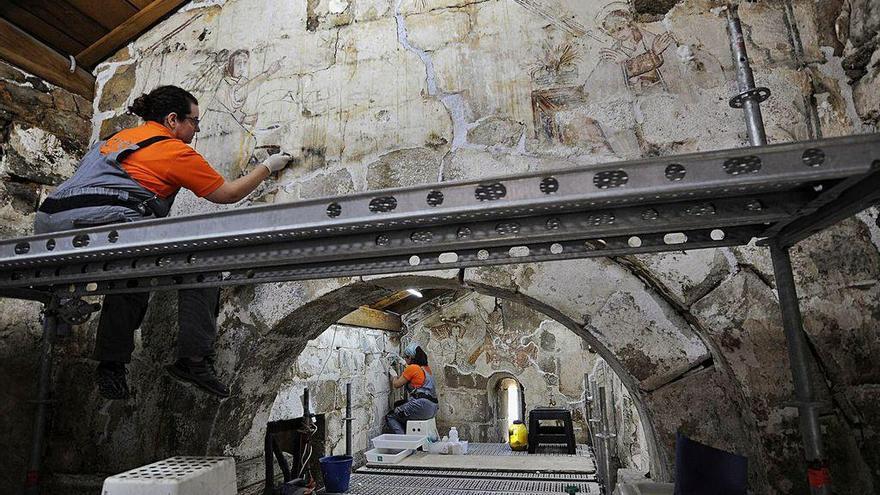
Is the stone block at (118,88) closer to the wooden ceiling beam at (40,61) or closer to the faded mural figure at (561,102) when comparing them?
the wooden ceiling beam at (40,61)

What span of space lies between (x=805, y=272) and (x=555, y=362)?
5.29 meters

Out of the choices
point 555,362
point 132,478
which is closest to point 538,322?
point 555,362

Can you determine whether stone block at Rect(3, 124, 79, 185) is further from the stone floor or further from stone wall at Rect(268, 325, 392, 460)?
the stone floor

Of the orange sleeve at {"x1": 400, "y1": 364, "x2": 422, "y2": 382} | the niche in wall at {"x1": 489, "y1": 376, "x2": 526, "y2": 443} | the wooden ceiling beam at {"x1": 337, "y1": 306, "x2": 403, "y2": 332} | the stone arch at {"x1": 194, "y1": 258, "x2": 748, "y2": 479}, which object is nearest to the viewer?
the stone arch at {"x1": 194, "y1": 258, "x2": 748, "y2": 479}

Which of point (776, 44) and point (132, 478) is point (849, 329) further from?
point (132, 478)

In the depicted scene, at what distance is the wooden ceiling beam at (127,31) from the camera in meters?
2.46

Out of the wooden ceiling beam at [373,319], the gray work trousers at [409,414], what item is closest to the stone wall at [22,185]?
the wooden ceiling beam at [373,319]

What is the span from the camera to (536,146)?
1855 mm

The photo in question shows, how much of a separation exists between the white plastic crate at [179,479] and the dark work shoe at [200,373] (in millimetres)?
282

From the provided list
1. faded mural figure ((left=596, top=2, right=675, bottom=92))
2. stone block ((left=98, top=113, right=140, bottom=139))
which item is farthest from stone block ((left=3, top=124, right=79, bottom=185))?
faded mural figure ((left=596, top=2, right=675, bottom=92))

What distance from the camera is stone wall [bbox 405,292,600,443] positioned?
647 centimetres

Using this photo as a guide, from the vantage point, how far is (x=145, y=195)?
1600 mm

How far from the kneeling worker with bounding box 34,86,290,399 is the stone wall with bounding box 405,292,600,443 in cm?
526

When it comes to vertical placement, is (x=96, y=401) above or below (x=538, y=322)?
below
